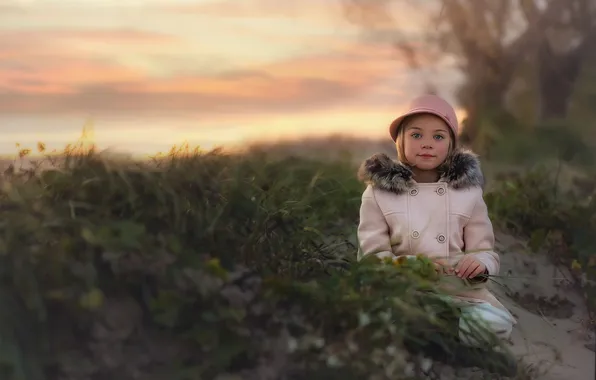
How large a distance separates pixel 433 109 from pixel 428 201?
366 mm

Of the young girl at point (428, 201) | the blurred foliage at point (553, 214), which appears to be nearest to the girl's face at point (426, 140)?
the young girl at point (428, 201)

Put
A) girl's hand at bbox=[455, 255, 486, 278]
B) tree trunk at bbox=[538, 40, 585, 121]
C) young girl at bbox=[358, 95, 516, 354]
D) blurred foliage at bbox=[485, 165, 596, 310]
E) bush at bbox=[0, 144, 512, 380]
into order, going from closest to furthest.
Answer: bush at bbox=[0, 144, 512, 380] < girl's hand at bbox=[455, 255, 486, 278] < young girl at bbox=[358, 95, 516, 354] < blurred foliage at bbox=[485, 165, 596, 310] < tree trunk at bbox=[538, 40, 585, 121]

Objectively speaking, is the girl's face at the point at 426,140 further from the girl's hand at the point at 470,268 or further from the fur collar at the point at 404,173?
the girl's hand at the point at 470,268

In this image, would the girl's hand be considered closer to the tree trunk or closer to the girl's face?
the girl's face

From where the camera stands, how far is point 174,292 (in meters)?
2.60

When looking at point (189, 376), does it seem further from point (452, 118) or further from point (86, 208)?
point (452, 118)

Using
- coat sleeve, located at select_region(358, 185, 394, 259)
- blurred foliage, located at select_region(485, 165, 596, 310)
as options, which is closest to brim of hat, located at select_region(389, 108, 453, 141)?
coat sleeve, located at select_region(358, 185, 394, 259)

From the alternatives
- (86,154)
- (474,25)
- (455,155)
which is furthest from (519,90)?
(86,154)

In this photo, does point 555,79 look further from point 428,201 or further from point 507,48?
point 428,201

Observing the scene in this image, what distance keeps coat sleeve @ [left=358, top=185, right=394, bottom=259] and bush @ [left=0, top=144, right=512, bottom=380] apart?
0.23 meters

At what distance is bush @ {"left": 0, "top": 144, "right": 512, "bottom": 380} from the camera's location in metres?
2.53

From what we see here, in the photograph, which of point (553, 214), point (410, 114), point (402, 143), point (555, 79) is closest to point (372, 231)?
point (402, 143)

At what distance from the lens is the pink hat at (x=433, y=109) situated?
3330mm

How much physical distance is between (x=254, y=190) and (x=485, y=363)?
108 centimetres
